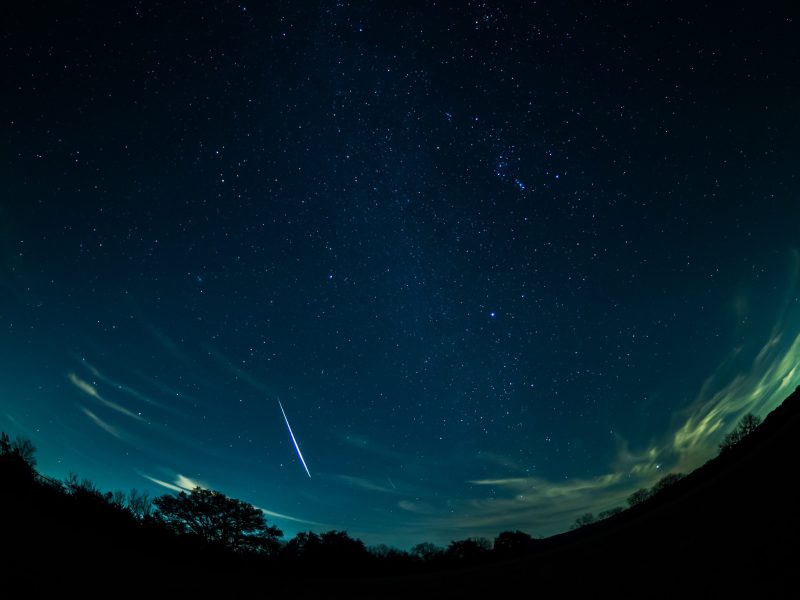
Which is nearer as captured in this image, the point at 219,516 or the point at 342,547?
the point at 342,547

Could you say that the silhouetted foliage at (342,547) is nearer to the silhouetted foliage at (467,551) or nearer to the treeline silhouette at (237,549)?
the treeline silhouette at (237,549)

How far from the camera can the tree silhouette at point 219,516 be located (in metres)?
25.7

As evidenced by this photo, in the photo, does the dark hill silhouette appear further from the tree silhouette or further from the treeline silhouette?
the tree silhouette

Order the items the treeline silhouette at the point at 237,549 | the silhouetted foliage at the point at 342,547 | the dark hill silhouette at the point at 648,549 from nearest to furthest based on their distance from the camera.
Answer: the dark hill silhouette at the point at 648,549 < the treeline silhouette at the point at 237,549 < the silhouetted foliage at the point at 342,547

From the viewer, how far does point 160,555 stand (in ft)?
30.2

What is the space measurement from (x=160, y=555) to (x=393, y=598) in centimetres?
800

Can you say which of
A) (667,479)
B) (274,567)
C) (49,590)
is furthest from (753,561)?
(667,479)

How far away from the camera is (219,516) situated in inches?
1033

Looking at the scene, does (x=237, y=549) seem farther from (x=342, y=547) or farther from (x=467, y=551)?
(x=467, y=551)

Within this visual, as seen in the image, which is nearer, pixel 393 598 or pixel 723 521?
pixel 723 521

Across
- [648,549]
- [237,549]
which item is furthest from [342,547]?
[648,549]

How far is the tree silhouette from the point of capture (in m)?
25.7

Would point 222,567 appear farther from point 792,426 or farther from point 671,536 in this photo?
point 792,426

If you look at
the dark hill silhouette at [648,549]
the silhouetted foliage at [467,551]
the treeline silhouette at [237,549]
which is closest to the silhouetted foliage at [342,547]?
the treeline silhouette at [237,549]
